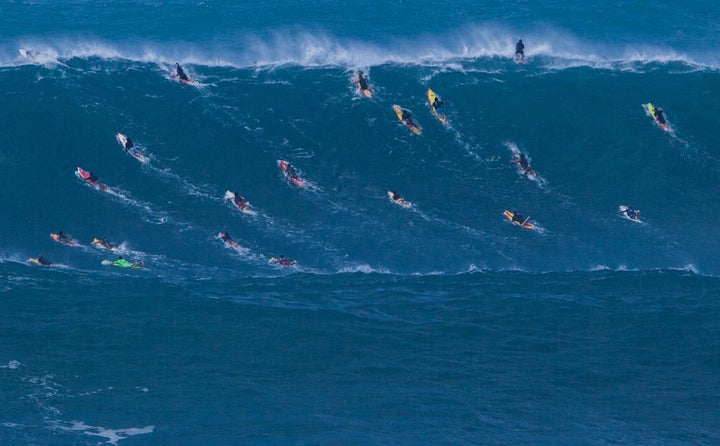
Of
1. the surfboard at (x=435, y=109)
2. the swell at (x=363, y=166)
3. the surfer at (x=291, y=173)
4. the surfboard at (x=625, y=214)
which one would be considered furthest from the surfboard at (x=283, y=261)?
the surfboard at (x=625, y=214)

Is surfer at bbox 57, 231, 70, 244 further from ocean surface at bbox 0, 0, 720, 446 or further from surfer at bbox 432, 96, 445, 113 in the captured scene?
surfer at bbox 432, 96, 445, 113

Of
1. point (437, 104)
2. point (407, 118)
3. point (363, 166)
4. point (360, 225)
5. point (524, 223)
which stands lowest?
point (360, 225)

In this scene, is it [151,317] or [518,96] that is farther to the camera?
[518,96]

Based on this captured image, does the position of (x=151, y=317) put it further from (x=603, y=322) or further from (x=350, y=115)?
(x=603, y=322)

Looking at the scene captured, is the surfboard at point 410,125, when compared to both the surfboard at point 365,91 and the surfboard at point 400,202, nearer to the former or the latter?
the surfboard at point 365,91

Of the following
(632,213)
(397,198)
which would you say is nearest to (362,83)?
(397,198)

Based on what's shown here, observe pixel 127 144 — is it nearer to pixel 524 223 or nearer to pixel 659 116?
pixel 524 223

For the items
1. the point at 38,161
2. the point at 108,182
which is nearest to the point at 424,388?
the point at 108,182
